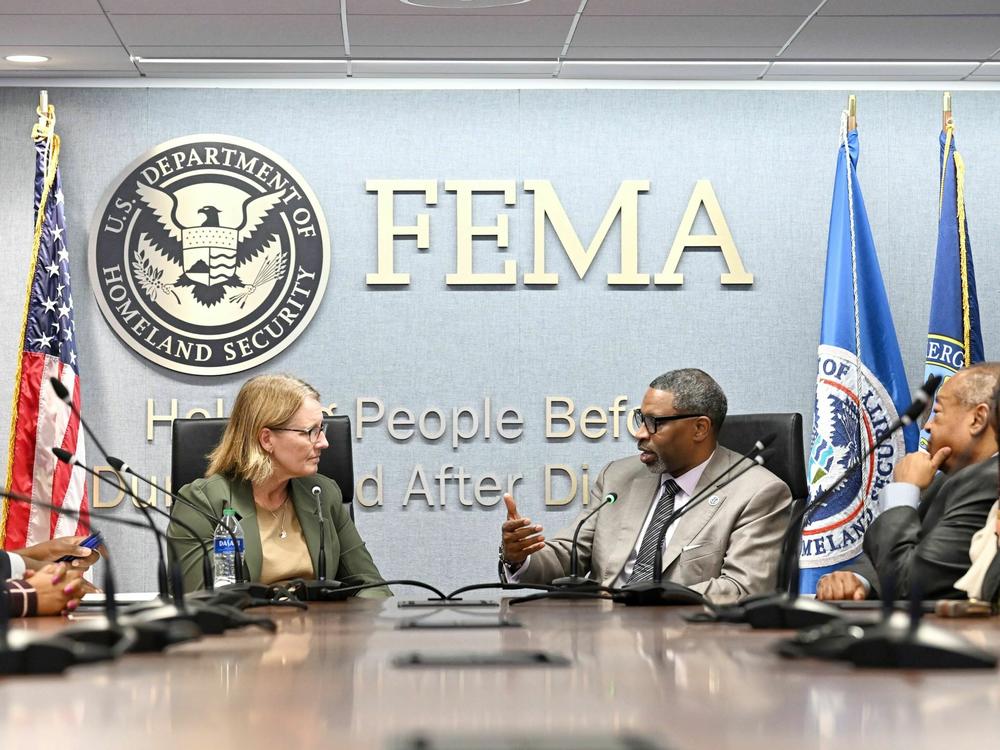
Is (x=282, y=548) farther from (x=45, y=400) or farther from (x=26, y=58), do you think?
(x=26, y=58)

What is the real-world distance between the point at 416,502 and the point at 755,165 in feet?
6.65

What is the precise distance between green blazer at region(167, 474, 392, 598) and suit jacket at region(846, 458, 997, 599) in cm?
148

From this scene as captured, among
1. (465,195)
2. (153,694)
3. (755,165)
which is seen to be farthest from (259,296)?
(153,694)

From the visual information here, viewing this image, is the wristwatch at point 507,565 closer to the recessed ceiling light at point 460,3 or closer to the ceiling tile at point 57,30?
the recessed ceiling light at point 460,3

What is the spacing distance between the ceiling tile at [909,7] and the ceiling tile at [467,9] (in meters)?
0.95

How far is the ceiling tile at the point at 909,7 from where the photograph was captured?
14.7ft

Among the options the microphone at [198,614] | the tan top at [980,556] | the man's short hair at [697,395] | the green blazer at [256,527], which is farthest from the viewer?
the man's short hair at [697,395]

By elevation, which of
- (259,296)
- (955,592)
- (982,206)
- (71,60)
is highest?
(71,60)

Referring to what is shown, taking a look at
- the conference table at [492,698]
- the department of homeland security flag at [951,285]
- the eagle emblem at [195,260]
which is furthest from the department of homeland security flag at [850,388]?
the conference table at [492,698]

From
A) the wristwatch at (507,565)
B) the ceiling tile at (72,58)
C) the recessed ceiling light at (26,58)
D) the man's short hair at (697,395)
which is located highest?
the ceiling tile at (72,58)

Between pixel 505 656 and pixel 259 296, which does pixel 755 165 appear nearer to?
pixel 259 296

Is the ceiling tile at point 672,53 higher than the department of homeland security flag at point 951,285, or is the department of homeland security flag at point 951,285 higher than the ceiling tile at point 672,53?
the ceiling tile at point 672,53

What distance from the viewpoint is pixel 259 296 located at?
5.20 meters

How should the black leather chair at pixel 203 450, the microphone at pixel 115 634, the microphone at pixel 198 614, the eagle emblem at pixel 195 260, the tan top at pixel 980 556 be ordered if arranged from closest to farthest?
1. the microphone at pixel 115 634
2. the microphone at pixel 198 614
3. the tan top at pixel 980 556
4. the black leather chair at pixel 203 450
5. the eagle emblem at pixel 195 260
